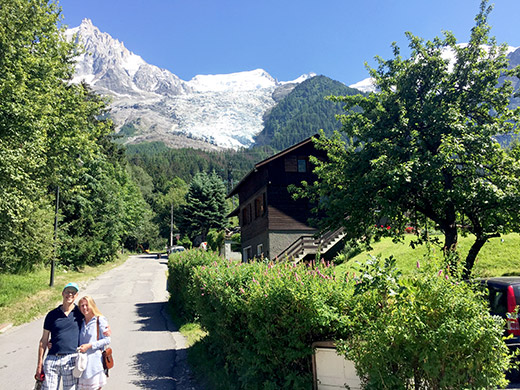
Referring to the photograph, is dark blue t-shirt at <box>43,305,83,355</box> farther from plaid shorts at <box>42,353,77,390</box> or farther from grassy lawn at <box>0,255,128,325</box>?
grassy lawn at <box>0,255,128,325</box>

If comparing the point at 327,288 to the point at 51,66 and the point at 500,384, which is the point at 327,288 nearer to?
the point at 500,384

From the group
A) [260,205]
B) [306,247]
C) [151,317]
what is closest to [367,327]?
[151,317]

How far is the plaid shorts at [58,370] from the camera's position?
18.1 feet

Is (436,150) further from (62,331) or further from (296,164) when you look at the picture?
(296,164)

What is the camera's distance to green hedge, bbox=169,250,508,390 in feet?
10.5

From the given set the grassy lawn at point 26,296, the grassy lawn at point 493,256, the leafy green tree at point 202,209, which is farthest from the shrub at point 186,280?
the leafy green tree at point 202,209

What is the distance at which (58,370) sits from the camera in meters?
5.55

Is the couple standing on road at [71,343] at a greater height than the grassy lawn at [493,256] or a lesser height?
lesser

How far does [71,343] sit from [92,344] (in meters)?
0.27

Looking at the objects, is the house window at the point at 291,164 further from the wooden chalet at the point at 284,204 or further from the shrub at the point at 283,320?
the shrub at the point at 283,320

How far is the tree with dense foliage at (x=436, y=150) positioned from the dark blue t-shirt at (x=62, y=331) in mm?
8863

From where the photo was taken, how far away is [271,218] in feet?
90.9

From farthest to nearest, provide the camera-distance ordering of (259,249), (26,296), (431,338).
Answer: (259,249), (26,296), (431,338)

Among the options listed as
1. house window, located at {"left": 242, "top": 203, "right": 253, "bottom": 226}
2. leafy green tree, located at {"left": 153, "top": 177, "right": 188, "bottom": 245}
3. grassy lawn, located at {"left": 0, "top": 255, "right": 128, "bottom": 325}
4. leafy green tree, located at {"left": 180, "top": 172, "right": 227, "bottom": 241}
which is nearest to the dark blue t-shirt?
grassy lawn, located at {"left": 0, "top": 255, "right": 128, "bottom": 325}
